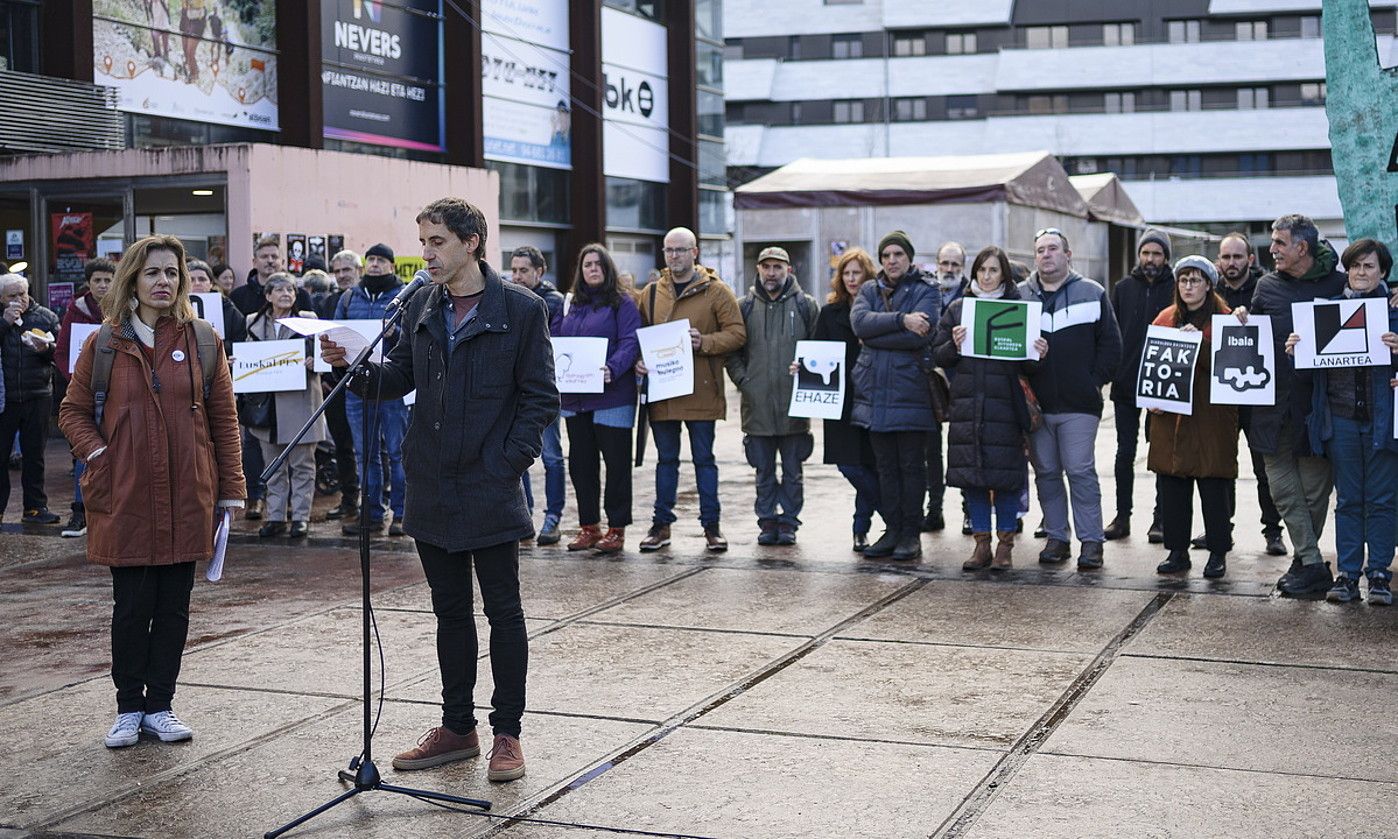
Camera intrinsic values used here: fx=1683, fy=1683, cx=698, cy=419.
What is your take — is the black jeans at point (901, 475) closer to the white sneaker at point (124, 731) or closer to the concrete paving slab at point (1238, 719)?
the concrete paving slab at point (1238, 719)

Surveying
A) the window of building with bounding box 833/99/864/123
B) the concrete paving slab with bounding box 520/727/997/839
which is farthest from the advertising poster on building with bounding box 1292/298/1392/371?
the window of building with bounding box 833/99/864/123

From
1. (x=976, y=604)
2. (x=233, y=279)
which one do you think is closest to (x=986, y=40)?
(x=233, y=279)

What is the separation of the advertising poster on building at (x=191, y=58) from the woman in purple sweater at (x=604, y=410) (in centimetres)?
1333

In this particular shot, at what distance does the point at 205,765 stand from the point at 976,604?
4.46 m

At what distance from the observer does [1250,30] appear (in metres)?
69.6

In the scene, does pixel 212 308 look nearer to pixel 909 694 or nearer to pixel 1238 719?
pixel 909 694

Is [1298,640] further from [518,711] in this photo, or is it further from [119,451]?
[119,451]

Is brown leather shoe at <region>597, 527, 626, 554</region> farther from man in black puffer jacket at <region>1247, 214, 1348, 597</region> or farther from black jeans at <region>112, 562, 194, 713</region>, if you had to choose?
black jeans at <region>112, 562, 194, 713</region>

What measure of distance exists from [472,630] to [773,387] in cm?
521

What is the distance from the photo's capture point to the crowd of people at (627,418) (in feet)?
19.6

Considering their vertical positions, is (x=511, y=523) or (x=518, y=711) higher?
(x=511, y=523)

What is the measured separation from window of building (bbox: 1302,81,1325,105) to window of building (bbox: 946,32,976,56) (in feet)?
45.7

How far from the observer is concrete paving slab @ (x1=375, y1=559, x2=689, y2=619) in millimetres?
9125

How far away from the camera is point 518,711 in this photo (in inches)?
235
